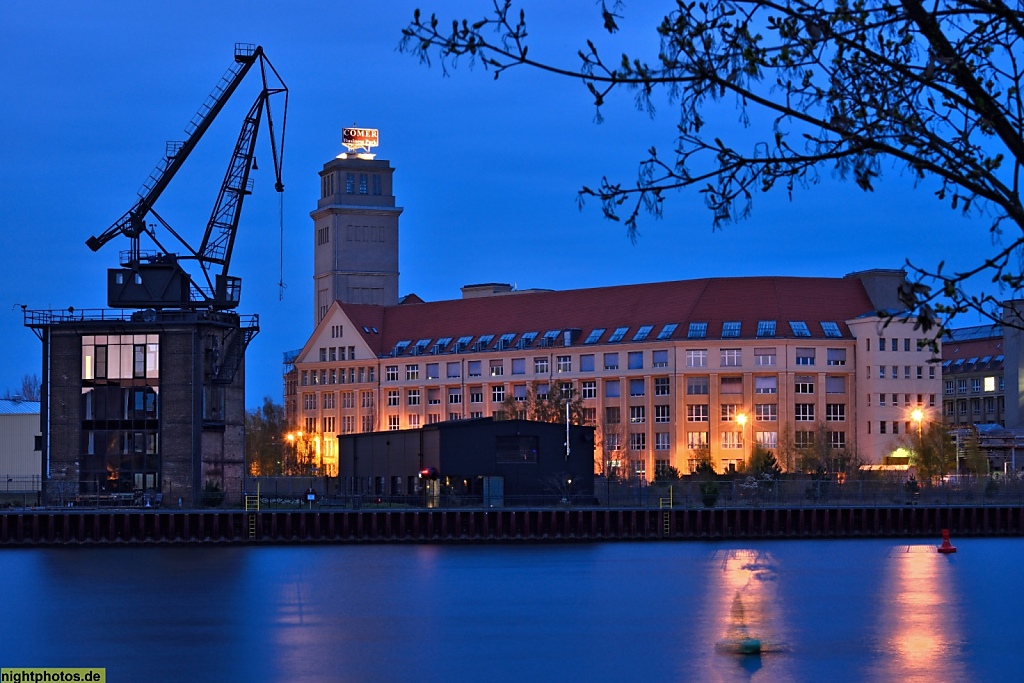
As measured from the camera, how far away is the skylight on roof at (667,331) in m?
156

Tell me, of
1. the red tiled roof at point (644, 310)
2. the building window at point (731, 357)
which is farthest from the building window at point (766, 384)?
the red tiled roof at point (644, 310)

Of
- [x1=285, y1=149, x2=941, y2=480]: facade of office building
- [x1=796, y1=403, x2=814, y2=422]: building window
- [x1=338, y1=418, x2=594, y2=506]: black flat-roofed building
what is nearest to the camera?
[x1=338, y1=418, x2=594, y2=506]: black flat-roofed building

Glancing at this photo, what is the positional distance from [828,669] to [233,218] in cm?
7283

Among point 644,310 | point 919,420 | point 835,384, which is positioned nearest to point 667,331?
point 644,310

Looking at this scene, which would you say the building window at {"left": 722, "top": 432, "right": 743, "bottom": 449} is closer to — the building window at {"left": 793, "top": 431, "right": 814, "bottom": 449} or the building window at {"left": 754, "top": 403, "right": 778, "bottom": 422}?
the building window at {"left": 754, "top": 403, "right": 778, "bottom": 422}

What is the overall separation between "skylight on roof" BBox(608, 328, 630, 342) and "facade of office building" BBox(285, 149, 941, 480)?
0.21 metres

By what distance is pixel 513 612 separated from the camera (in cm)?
6244

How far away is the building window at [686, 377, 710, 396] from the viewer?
504 ft

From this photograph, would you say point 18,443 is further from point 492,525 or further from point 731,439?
point 731,439

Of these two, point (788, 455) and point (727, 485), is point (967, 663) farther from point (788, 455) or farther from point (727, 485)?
point (788, 455)

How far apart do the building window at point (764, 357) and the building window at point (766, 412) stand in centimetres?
368

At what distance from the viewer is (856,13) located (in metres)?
13.6

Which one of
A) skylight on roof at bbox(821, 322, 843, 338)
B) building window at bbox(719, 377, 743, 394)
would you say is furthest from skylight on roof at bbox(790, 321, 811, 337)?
building window at bbox(719, 377, 743, 394)

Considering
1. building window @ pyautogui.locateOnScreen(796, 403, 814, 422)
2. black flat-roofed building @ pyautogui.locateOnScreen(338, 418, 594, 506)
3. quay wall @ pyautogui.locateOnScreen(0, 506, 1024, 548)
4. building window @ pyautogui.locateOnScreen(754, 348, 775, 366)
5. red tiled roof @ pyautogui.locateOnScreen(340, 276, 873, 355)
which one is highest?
red tiled roof @ pyautogui.locateOnScreen(340, 276, 873, 355)
